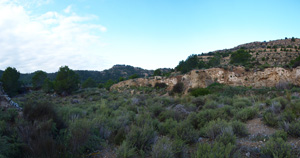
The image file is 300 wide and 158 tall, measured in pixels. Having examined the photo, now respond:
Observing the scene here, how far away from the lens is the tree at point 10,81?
30.5 meters

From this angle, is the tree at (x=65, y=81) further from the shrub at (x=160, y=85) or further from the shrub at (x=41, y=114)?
the shrub at (x=41, y=114)

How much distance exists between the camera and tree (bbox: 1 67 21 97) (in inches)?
1200

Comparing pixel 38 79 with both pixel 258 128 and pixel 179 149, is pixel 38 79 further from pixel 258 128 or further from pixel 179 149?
pixel 258 128

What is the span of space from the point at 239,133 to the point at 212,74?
20847mm

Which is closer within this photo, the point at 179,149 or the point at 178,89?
the point at 179,149

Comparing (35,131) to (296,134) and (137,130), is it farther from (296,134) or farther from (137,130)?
(296,134)

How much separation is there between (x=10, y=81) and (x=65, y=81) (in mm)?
13840

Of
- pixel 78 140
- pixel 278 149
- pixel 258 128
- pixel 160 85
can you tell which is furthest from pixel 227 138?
pixel 160 85

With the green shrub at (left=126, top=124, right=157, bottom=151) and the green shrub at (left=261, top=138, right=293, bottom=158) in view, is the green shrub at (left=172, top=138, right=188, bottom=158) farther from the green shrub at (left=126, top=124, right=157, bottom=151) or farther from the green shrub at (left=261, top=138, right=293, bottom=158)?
the green shrub at (left=261, top=138, right=293, bottom=158)

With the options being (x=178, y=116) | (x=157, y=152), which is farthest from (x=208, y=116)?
(x=157, y=152)

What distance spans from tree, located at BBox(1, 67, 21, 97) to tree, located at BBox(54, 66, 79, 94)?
10835mm

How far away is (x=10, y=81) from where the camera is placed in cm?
3147

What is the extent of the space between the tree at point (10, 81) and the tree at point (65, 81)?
1084 cm

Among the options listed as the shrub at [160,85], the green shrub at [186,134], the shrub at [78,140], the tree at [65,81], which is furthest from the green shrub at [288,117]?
the tree at [65,81]
